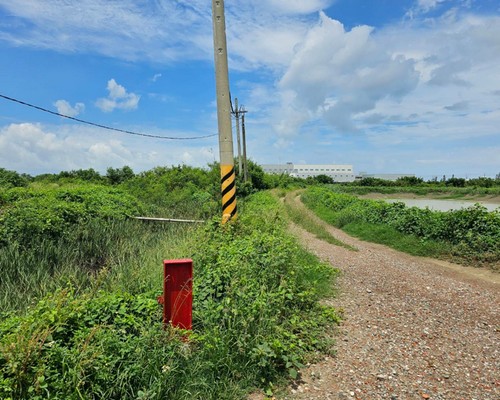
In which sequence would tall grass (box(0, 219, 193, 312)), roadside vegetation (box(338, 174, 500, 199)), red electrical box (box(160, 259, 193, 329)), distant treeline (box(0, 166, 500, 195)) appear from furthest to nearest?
roadside vegetation (box(338, 174, 500, 199))
distant treeline (box(0, 166, 500, 195))
tall grass (box(0, 219, 193, 312))
red electrical box (box(160, 259, 193, 329))

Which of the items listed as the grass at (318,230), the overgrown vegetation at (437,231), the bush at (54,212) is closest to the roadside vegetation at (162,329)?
the bush at (54,212)

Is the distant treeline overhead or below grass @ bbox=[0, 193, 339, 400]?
overhead

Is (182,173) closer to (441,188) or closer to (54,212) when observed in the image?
(54,212)

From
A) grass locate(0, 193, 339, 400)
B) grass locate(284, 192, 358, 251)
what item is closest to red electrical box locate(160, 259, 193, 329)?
grass locate(0, 193, 339, 400)

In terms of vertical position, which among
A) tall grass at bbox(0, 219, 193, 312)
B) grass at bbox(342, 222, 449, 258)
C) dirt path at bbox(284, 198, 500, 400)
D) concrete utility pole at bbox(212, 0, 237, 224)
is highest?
concrete utility pole at bbox(212, 0, 237, 224)

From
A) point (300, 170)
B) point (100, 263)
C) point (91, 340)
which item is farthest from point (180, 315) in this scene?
point (300, 170)

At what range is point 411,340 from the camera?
429cm

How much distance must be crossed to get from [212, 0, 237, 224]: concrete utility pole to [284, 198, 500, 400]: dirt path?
9.83ft

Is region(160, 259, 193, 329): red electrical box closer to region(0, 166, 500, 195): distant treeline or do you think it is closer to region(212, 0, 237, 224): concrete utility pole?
region(212, 0, 237, 224): concrete utility pole

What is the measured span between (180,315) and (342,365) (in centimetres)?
170

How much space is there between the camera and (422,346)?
13.6ft

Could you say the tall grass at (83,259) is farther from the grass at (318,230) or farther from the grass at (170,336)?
the grass at (318,230)

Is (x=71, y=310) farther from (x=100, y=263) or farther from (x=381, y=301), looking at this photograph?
(x=100, y=263)

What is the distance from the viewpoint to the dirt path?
333 cm
